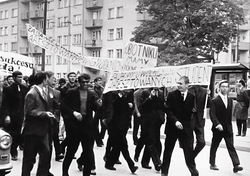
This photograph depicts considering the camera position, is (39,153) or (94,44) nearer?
(39,153)

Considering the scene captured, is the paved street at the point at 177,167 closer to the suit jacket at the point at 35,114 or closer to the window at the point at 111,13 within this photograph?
the suit jacket at the point at 35,114

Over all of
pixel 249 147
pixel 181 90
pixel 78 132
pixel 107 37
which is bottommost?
pixel 249 147

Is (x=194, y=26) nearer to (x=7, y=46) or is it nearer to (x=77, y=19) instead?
(x=77, y=19)

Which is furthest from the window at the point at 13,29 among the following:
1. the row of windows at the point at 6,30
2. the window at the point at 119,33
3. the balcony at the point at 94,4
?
the window at the point at 119,33

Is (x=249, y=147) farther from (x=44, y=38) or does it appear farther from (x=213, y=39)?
(x=213, y=39)

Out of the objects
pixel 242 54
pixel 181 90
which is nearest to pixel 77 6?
pixel 242 54

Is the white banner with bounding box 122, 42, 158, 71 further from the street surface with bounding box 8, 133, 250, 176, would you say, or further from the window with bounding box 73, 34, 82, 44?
the window with bounding box 73, 34, 82, 44

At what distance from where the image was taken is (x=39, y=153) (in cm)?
773

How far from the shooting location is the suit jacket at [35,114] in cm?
766

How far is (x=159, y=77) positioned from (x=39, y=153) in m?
2.84

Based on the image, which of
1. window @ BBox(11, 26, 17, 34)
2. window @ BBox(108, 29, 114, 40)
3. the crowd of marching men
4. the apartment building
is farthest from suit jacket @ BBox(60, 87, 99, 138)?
window @ BBox(11, 26, 17, 34)

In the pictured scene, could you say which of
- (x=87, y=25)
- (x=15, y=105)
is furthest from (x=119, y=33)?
(x=15, y=105)

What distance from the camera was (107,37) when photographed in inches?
2422

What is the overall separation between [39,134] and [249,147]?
25.4 feet
